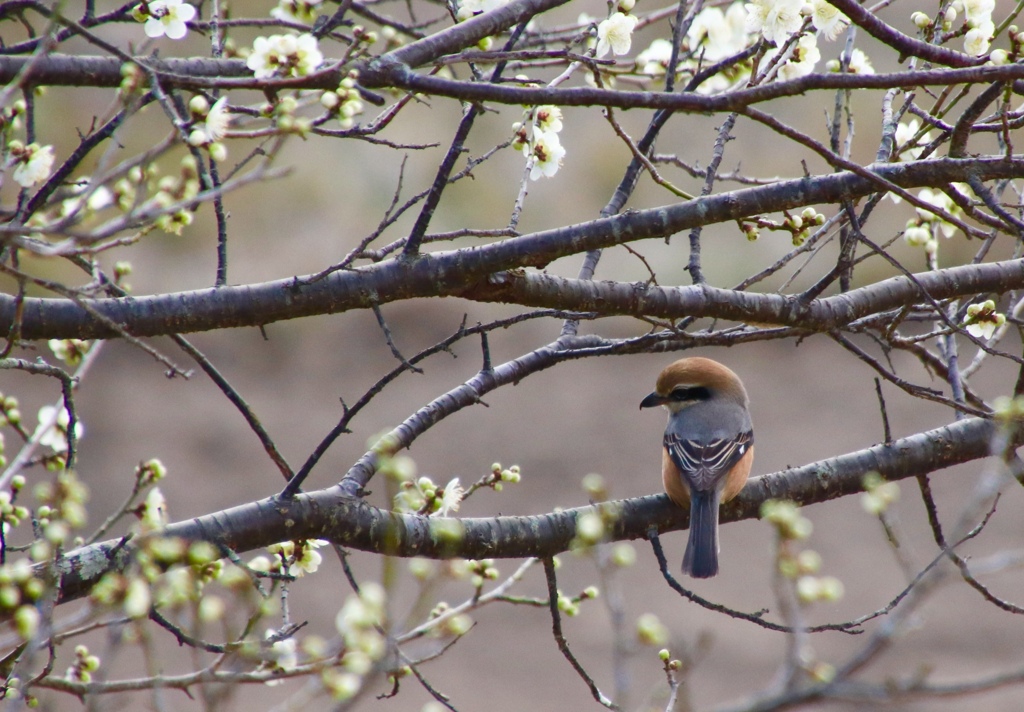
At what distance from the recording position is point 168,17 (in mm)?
2879

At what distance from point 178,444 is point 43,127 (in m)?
5.34

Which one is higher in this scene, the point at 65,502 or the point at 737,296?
the point at 737,296

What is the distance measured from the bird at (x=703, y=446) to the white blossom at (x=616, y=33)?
1.80m

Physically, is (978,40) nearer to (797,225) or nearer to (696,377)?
(797,225)

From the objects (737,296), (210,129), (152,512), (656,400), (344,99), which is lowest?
(152,512)

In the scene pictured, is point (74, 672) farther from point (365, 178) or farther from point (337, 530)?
point (365, 178)

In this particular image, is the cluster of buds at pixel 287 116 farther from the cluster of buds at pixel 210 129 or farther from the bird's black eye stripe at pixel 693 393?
the bird's black eye stripe at pixel 693 393

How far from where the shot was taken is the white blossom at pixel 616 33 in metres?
3.10

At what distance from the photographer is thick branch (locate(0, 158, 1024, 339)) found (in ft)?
8.69

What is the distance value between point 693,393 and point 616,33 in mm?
2591

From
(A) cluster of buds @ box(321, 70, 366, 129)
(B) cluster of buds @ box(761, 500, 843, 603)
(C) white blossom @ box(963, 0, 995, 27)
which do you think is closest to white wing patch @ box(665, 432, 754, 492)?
(C) white blossom @ box(963, 0, 995, 27)

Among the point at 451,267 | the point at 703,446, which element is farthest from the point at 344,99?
the point at 703,446

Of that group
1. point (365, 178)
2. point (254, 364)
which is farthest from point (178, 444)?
point (365, 178)

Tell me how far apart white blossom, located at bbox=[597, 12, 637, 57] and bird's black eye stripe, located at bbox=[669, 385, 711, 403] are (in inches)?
98.7
